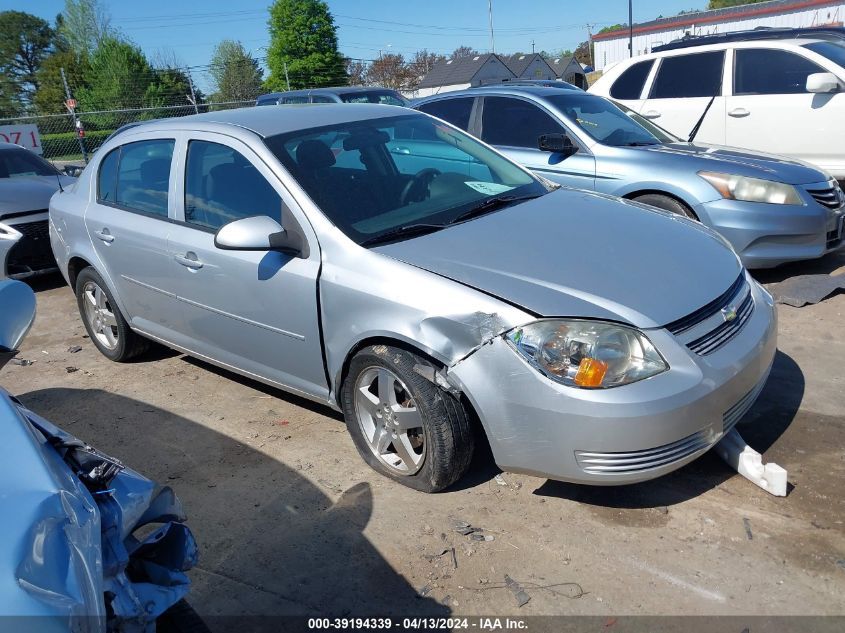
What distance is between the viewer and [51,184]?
8117 millimetres

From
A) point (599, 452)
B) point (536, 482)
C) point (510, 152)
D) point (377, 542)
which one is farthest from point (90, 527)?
point (510, 152)

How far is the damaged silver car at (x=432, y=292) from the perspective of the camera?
2.75m

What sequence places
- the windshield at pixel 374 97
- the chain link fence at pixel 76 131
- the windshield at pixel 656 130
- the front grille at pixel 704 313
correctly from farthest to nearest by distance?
the chain link fence at pixel 76 131
the windshield at pixel 374 97
the windshield at pixel 656 130
the front grille at pixel 704 313

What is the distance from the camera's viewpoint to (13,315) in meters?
2.13

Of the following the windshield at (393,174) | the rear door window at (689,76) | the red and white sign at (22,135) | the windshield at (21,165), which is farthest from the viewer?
the red and white sign at (22,135)

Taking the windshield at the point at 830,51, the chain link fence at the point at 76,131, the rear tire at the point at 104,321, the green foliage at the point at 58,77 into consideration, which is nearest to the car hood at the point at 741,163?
the windshield at the point at 830,51

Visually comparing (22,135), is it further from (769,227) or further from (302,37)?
(302,37)

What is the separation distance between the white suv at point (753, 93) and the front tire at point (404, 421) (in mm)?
6211

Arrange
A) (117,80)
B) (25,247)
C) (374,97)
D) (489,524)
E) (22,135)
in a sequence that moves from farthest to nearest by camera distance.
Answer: (117,80)
(22,135)
(374,97)
(25,247)
(489,524)

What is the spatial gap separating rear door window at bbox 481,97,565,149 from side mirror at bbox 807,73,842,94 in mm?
2940

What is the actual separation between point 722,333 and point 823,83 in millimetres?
5595

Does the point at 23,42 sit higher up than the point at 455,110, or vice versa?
the point at 23,42

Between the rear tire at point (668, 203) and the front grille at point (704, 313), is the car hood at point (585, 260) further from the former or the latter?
the rear tire at point (668, 203)

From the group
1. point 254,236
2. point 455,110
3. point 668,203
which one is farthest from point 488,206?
point 455,110
